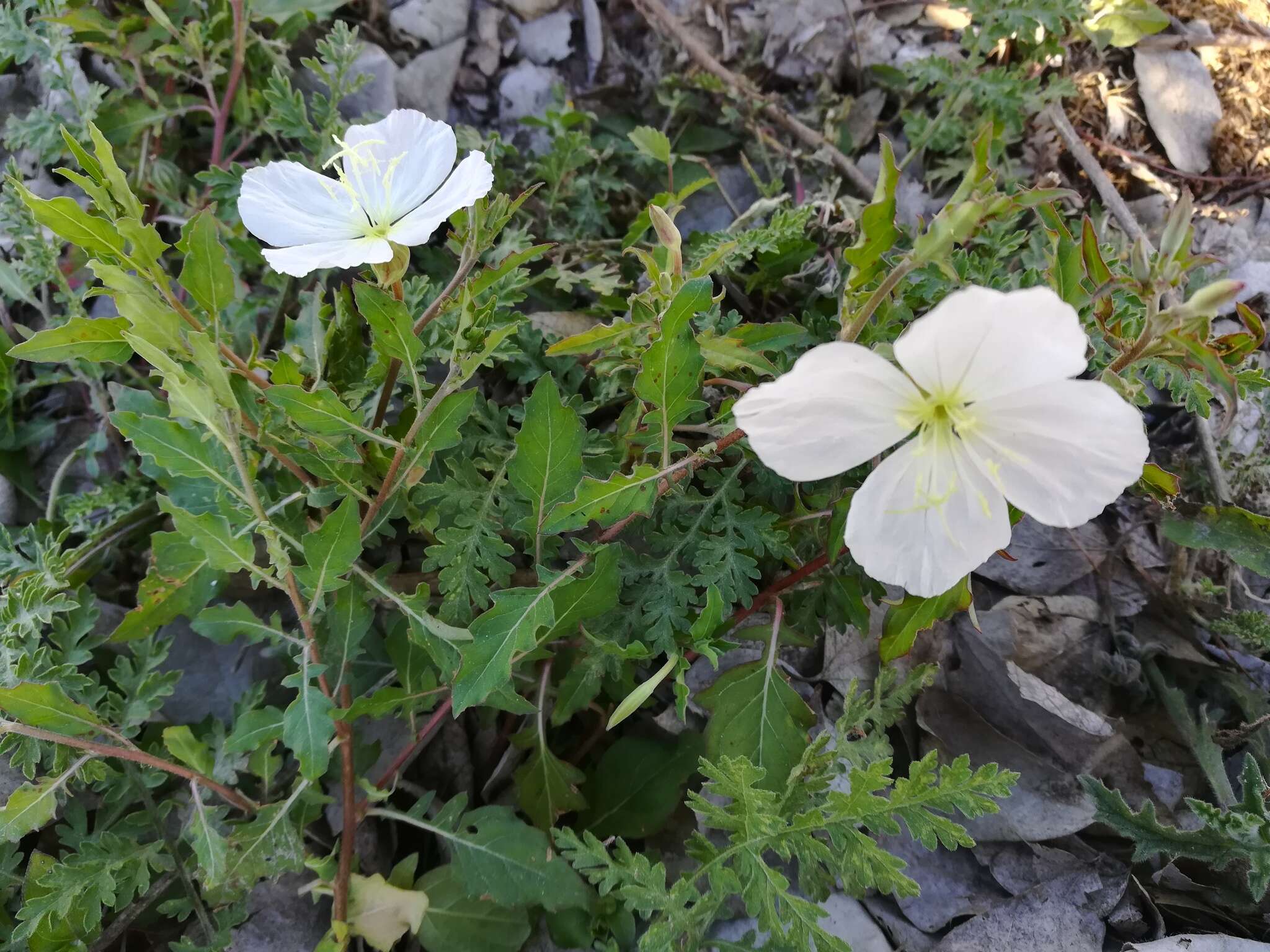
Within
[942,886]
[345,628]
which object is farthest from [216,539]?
[942,886]

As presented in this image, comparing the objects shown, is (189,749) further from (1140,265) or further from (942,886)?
(1140,265)

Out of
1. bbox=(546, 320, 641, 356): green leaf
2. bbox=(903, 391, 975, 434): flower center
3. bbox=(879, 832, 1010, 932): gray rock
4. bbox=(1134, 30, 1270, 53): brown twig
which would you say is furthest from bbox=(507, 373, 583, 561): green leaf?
bbox=(1134, 30, 1270, 53): brown twig

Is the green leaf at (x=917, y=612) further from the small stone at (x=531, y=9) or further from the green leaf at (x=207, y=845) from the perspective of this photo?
the small stone at (x=531, y=9)

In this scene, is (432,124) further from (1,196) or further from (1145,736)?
(1145,736)

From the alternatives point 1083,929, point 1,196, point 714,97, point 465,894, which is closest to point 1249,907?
point 1083,929

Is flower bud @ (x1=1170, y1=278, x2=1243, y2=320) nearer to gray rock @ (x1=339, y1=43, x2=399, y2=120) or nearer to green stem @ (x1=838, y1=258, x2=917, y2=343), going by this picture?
green stem @ (x1=838, y1=258, x2=917, y2=343)

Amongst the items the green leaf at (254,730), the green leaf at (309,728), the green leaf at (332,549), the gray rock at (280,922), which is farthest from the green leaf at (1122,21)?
the gray rock at (280,922)
